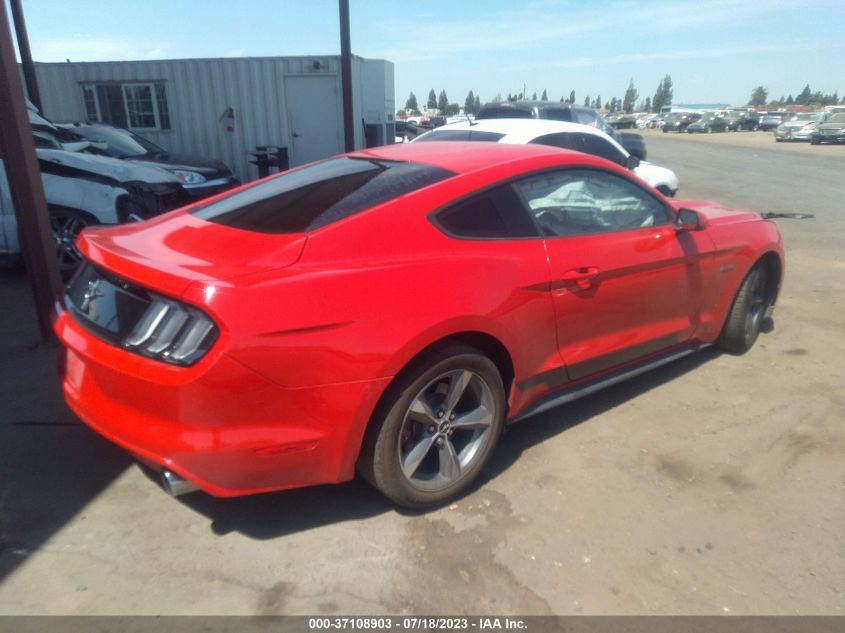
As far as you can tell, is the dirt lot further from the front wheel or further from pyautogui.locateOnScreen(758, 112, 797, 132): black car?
pyautogui.locateOnScreen(758, 112, 797, 132): black car

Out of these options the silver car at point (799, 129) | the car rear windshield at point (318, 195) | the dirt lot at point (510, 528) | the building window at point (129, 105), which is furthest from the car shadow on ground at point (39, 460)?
the silver car at point (799, 129)

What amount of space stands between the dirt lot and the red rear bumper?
16.1 inches

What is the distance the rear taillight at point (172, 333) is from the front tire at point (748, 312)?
361 centimetres

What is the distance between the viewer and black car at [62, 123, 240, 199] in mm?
9516

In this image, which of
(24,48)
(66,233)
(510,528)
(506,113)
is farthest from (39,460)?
(24,48)

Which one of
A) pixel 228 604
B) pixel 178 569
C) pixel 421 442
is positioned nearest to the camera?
pixel 228 604

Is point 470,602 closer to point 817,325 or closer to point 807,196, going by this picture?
point 817,325

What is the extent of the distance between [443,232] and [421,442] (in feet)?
2.96

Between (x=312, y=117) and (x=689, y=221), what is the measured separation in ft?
35.2

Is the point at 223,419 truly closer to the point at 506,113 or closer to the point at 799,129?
the point at 506,113

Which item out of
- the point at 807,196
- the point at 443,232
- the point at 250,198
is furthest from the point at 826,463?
the point at 807,196

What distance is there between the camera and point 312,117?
42.8 feet

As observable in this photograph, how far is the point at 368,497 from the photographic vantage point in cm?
291

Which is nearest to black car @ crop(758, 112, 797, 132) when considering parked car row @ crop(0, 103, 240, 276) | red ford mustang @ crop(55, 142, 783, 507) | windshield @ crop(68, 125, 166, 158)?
windshield @ crop(68, 125, 166, 158)
